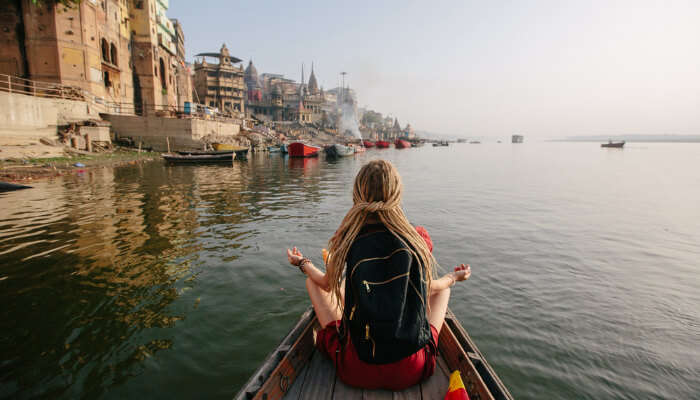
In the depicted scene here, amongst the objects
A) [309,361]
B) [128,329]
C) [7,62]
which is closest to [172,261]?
[128,329]

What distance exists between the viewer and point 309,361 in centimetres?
317

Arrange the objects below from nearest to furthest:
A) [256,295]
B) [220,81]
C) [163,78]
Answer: [256,295]
[163,78]
[220,81]

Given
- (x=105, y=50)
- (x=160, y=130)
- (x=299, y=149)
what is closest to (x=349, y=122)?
(x=299, y=149)

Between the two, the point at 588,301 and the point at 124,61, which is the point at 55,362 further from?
the point at 124,61

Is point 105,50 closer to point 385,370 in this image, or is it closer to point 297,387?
point 297,387

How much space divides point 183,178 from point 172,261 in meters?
15.7

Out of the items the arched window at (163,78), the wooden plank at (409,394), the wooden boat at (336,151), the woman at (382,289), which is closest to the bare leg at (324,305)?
the woman at (382,289)

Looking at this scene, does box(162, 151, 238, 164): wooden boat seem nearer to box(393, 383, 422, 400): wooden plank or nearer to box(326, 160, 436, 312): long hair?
box(326, 160, 436, 312): long hair

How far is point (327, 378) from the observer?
9.37 feet

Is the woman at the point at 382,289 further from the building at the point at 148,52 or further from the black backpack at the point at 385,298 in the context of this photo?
the building at the point at 148,52

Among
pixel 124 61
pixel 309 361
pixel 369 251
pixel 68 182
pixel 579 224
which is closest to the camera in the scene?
pixel 369 251

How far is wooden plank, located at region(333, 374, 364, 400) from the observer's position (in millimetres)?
2586

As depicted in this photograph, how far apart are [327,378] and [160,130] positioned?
140 feet

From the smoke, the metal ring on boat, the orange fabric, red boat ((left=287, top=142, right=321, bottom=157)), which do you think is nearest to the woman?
the orange fabric
